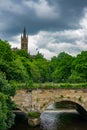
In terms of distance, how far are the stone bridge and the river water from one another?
230cm

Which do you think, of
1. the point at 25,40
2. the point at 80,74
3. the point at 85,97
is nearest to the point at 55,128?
the point at 85,97

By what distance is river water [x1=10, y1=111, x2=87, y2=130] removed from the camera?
41562 millimetres

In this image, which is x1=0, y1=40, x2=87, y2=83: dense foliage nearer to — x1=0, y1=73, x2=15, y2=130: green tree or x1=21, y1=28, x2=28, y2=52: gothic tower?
x1=0, y1=73, x2=15, y2=130: green tree

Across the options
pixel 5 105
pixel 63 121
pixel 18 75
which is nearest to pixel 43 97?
pixel 63 121

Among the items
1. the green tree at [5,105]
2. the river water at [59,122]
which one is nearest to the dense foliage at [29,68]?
the river water at [59,122]

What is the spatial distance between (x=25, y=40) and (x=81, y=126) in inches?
6164

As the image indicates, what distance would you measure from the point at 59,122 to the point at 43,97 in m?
4.13

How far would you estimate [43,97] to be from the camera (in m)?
44.2

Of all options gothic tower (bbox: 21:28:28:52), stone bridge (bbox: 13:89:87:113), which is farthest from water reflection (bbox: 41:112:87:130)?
gothic tower (bbox: 21:28:28:52)

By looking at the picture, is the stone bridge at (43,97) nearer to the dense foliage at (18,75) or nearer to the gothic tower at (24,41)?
the dense foliage at (18,75)

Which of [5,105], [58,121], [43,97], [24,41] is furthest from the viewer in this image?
[24,41]

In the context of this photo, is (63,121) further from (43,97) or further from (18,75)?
(18,75)

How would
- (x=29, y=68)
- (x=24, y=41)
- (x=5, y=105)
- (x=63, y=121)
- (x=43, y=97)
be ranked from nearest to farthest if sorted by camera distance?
(x=5, y=105) → (x=43, y=97) → (x=63, y=121) → (x=29, y=68) → (x=24, y=41)

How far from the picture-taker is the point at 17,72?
4616 cm
